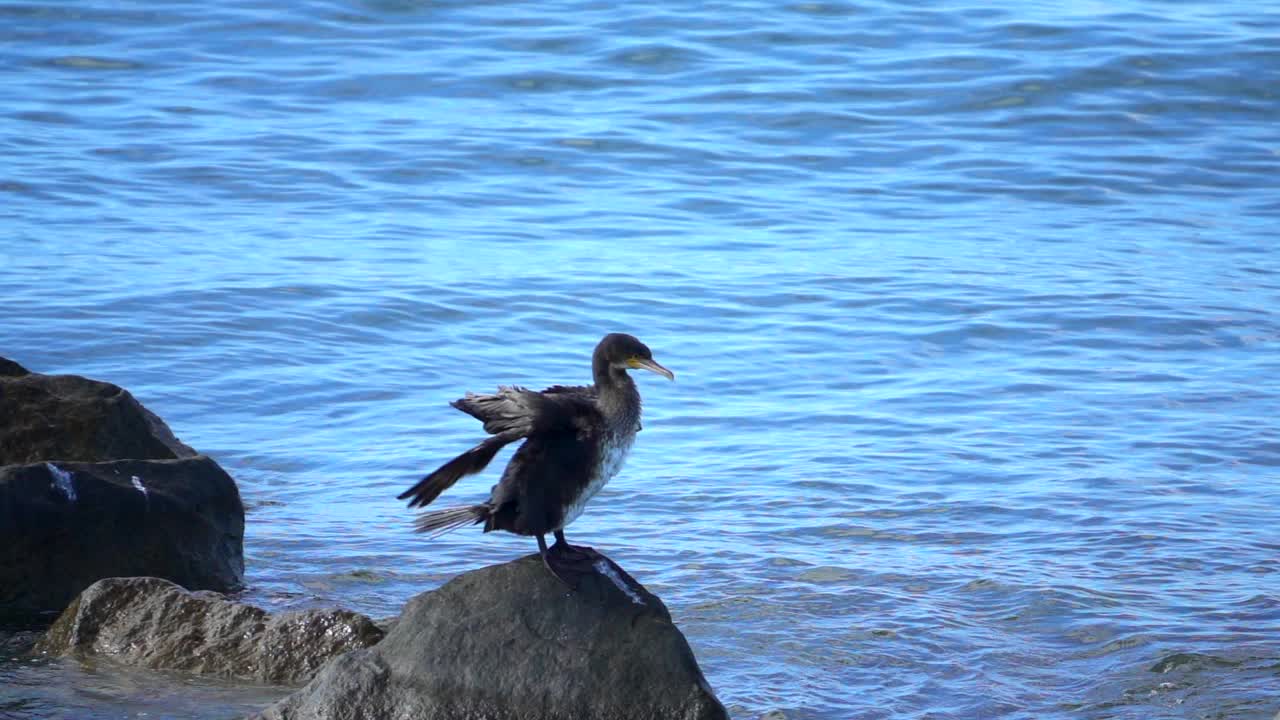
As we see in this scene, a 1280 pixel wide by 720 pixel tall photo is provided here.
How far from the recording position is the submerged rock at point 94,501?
6121 mm

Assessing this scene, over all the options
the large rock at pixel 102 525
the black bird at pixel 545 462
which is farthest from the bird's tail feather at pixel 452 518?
the large rock at pixel 102 525

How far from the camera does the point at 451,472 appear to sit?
5207mm

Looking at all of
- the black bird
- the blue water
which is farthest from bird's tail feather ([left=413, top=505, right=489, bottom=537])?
the blue water

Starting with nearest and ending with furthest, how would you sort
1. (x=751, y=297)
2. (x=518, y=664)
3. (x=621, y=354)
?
(x=518, y=664), (x=621, y=354), (x=751, y=297)

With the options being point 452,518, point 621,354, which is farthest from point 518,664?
point 621,354

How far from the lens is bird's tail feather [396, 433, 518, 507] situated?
16.9 ft

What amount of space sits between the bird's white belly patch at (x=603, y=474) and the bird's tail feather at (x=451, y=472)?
0.92 ft

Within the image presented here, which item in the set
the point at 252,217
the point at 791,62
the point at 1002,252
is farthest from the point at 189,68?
the point at 1002,252

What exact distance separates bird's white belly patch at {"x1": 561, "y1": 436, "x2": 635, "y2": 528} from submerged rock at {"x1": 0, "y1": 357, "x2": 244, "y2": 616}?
6.38 ft

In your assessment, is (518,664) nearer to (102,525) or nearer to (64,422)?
(102,525)

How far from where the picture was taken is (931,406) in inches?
394

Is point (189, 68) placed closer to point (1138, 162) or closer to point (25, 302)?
point (25, 302)

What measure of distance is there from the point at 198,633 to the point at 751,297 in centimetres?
719

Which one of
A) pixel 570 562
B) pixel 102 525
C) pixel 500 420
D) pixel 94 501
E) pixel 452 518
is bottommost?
pixel 102 525
